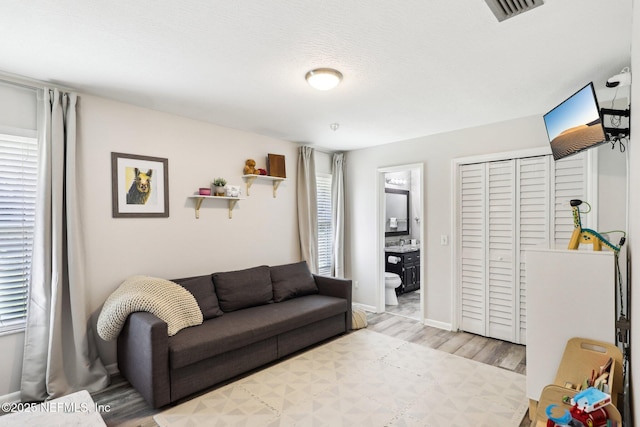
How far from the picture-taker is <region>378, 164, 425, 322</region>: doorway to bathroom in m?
4.66

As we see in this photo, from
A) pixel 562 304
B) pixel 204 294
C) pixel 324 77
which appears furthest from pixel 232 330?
pixel 562 304

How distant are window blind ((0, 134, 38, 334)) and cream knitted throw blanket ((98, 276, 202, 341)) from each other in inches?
23.1

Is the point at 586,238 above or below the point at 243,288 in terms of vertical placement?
above

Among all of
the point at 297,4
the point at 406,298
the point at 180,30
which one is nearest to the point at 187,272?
the point at 180,30

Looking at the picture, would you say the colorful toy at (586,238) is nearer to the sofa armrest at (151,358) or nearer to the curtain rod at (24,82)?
the sofa armrest at (151,358)

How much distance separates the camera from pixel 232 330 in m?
2.78

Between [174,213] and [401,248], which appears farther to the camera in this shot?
[401,248]

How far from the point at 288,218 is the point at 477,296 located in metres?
2.53

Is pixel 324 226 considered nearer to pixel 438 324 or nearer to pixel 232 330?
pixel 438 324

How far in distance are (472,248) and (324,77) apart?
271 centimetres

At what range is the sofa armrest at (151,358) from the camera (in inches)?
91.7

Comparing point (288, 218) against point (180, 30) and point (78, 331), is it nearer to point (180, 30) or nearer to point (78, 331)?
point (78, 331)

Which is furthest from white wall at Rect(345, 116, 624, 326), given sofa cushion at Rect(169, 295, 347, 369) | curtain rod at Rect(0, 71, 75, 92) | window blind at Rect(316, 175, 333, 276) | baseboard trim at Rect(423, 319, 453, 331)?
curtain rod at Rect(0, 71, 75, 92)

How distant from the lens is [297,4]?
1.65 meters
